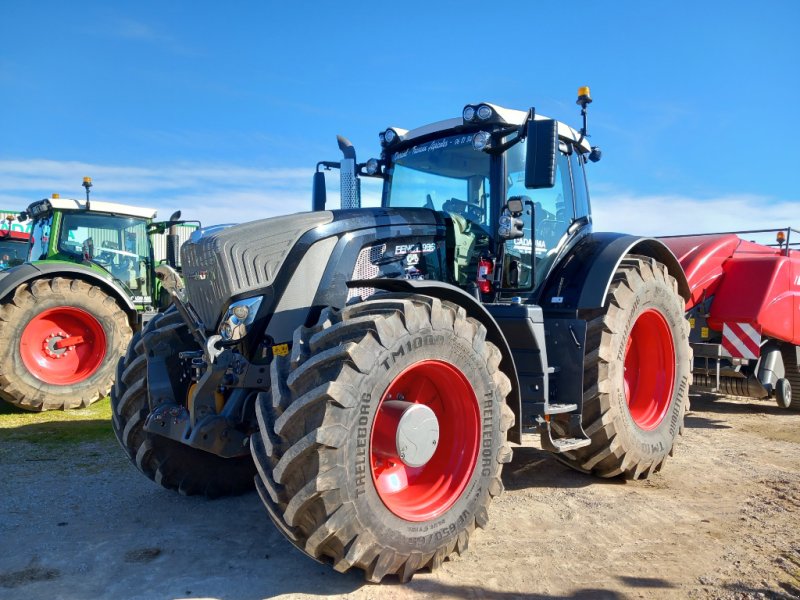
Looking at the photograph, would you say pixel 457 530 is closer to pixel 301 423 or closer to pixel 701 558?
pixel 301 423

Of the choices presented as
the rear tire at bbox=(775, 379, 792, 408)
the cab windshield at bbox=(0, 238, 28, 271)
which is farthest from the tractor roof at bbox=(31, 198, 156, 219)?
the rear tire at bbox=(775, 379, 792, 408)

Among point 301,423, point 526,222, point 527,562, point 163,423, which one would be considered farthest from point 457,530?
point 526,222

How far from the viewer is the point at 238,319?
3.68 metres

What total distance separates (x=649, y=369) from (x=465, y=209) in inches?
84.1

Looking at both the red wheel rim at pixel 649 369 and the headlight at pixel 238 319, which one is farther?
the red wheel rim at pixel 649 369

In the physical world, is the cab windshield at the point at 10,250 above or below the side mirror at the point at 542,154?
below

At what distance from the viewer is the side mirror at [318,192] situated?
215 inches

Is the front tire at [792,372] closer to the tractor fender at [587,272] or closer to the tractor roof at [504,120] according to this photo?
the tractor fender at [587,272]

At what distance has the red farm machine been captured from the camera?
24.2ft

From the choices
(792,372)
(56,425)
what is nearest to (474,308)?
(56,425)

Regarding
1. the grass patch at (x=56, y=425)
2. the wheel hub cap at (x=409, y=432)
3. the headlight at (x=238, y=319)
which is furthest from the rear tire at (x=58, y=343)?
the wheel hub cap at (x=409, y=432)

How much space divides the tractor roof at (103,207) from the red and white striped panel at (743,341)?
7950 millimetres

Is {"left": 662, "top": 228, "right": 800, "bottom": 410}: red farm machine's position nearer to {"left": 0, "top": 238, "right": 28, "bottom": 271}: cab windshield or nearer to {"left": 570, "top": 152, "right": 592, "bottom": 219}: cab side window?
{"left": 570, "top": 152, "right": 592, "bottom": 219}: cab side window

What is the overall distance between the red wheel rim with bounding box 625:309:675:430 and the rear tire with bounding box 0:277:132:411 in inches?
251
